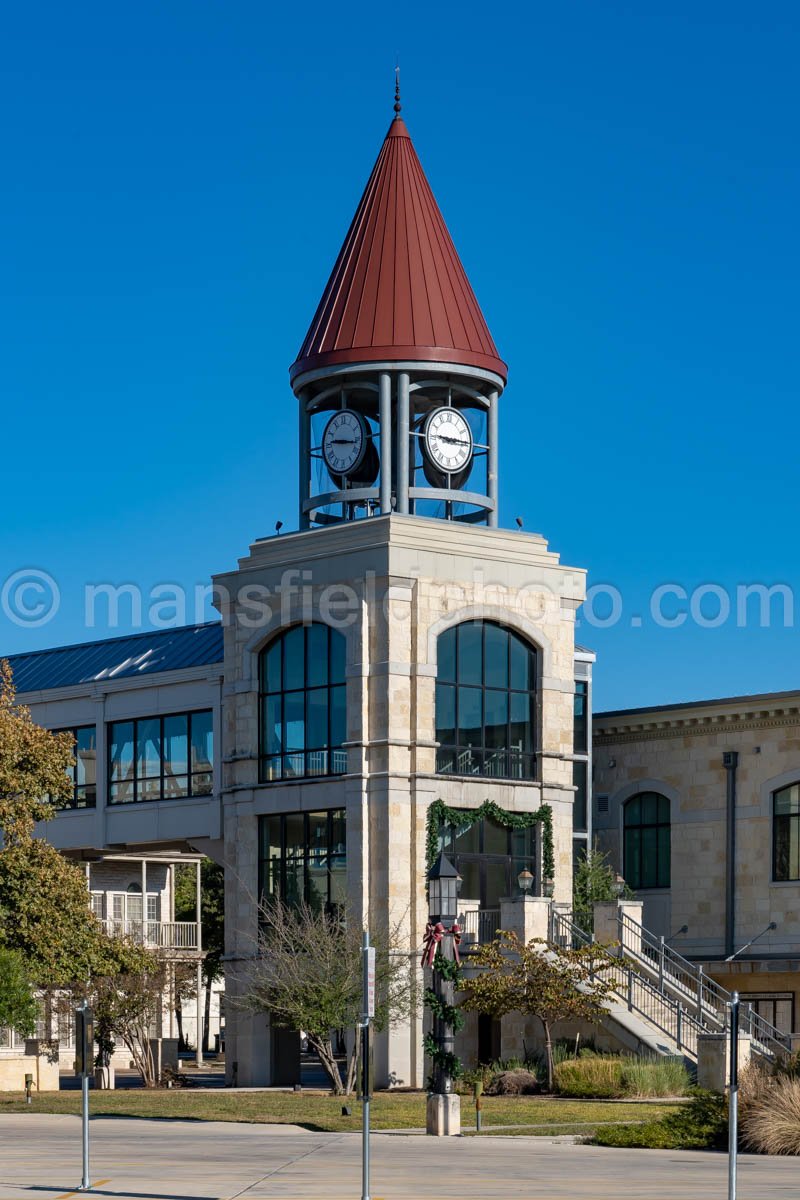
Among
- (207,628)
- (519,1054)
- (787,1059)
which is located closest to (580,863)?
(519,1054)

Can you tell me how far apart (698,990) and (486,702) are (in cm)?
844

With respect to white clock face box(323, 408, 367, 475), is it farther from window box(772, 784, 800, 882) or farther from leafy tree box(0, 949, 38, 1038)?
leafy tree box(0, 949, 38, 1038)

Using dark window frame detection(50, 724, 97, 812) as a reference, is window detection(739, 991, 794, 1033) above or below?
below

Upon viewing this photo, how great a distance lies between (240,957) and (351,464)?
12.1m

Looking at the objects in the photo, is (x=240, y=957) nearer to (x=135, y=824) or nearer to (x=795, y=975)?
(x=135, y=824)

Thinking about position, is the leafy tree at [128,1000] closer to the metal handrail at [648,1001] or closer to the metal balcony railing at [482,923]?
the metal balcony railing at [482,923]

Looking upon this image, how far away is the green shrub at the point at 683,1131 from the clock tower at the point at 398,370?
21202 mm

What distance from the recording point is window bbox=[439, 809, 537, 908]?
47.9 m

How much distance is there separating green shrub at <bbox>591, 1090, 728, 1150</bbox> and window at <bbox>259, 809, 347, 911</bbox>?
1726 cm

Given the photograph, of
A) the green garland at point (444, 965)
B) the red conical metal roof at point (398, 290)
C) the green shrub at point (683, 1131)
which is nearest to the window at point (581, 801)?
the red conical metal roof at point (398, 290)

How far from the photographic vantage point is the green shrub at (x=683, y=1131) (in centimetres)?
2945

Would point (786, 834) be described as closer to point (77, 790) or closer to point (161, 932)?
point (77, 790)

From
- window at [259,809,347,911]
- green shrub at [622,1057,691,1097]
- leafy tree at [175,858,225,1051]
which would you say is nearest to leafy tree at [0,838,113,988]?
window at [259,809,347,911]

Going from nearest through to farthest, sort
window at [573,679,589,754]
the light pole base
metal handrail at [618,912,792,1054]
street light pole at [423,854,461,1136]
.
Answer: the light pole base
street light pole at [423,854,461,1136]
metal handrail at [618,912,792,1054]
window at [573,679,589,754]
